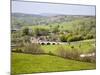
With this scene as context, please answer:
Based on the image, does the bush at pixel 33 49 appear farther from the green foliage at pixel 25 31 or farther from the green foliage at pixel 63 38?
the green foliage at pixel 63 38

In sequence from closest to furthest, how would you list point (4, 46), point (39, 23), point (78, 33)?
point (4, 46) < point (39, 23) < point (78, 33)

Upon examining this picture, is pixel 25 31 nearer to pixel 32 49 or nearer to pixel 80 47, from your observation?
pixel 32 49

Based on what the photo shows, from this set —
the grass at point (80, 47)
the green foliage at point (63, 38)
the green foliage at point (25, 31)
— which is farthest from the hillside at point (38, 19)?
the grass at point (80, 47)

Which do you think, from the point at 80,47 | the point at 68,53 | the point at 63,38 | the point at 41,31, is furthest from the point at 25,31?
the point at 80,47

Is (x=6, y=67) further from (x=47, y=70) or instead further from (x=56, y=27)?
(x=56, y=27)
